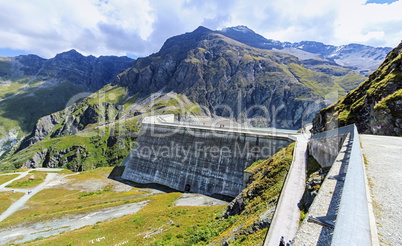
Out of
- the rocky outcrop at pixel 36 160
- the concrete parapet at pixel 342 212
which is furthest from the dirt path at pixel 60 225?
the rocky outcrop at pixel 36 160

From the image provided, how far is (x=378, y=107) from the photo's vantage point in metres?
21.2

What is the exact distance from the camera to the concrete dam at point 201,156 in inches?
1598

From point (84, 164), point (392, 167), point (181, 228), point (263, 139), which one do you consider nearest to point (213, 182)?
point (263, 139)

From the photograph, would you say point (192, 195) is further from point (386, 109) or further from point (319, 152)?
point (386, 109)

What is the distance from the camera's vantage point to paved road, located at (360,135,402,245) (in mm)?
5104

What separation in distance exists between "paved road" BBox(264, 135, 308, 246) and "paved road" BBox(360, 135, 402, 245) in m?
4.80

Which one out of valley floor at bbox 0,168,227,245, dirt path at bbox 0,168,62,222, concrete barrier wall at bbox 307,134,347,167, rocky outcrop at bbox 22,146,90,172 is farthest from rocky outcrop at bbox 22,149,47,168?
concrete barrier wall at bbox 307,134,347,167

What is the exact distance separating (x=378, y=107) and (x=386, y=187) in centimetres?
1833

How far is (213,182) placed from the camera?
42.5 meters

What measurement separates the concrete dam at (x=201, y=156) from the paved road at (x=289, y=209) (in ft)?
44.2

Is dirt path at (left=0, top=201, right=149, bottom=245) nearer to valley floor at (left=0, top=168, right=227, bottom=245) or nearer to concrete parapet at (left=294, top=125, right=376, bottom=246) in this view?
valley floor at (left=0, top=168, right=227, bottom=245)

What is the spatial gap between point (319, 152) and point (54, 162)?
476ft

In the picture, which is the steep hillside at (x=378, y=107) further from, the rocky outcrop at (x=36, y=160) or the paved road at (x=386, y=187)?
the rocky outcrop at (x=36, y=160)

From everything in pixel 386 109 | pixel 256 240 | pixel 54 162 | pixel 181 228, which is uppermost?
pixel 386 109
